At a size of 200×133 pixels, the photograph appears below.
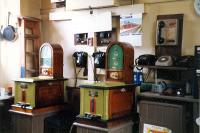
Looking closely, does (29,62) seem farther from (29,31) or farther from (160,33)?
(160,33)

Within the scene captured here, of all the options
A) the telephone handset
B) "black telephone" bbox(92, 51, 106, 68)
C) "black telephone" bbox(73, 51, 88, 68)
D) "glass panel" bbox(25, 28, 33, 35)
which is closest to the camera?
the telephone handset

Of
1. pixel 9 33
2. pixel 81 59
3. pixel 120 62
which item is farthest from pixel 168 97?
pixel 9 33

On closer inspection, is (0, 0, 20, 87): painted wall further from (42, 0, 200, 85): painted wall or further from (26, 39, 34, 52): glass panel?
(42, 0, 200, 85): painted wall

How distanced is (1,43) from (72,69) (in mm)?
1452

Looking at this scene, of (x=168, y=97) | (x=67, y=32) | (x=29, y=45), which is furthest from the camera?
(x=29, y=45)

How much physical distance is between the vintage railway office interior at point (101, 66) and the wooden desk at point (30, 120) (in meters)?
0.01

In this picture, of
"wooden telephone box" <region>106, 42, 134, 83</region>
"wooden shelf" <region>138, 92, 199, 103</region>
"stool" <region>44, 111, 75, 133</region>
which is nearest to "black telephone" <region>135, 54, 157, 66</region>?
"wooden telephone box" <region>106, 42, 134, 83</region>

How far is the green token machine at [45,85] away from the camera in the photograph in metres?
4.04

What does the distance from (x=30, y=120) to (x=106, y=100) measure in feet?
4.31

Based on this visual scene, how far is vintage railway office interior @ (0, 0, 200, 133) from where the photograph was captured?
328cm

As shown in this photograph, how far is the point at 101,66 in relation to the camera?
4.18 metres

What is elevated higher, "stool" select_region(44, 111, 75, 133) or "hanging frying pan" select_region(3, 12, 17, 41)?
"hanging frying pan" select_region(3, 12, 17, 41)

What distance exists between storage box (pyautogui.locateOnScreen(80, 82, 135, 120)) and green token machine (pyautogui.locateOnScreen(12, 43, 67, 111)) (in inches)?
33.8

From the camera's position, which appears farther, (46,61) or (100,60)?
(46,61)
